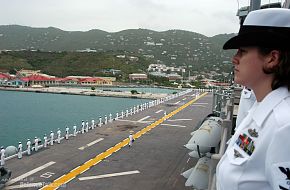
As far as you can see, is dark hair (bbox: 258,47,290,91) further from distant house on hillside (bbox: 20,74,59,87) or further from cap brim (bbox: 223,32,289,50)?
distant house on hillside (bbox: 20,74,59,87)

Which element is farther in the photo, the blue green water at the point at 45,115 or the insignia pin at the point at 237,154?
the blue green water at the point at 45,115

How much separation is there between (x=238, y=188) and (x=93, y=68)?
154721 mm

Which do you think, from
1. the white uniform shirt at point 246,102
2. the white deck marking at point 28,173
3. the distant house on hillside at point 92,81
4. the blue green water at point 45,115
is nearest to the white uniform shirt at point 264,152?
the white uniform shirt at point 246,102

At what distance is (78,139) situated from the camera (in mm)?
22578

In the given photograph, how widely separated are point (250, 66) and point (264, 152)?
0.45m

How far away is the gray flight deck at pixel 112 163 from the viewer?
14.0 meters

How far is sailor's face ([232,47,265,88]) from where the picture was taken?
58.2 inches

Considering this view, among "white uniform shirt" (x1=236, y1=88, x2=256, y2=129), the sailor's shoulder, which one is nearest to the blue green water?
"white uniform shirt" (x1=236, y1=88, x2=256, y2=129)

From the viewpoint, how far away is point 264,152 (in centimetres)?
127

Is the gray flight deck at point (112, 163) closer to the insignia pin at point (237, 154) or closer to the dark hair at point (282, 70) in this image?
the insignia pin at point (237, 154)

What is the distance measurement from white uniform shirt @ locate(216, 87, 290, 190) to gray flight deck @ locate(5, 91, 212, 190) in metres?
12.8

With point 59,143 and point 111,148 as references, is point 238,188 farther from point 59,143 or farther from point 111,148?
point 59,143

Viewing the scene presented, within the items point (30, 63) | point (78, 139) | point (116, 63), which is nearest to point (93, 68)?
point (116, 63)

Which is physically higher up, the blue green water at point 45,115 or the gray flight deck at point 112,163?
the gray flight deck at point 112,163
